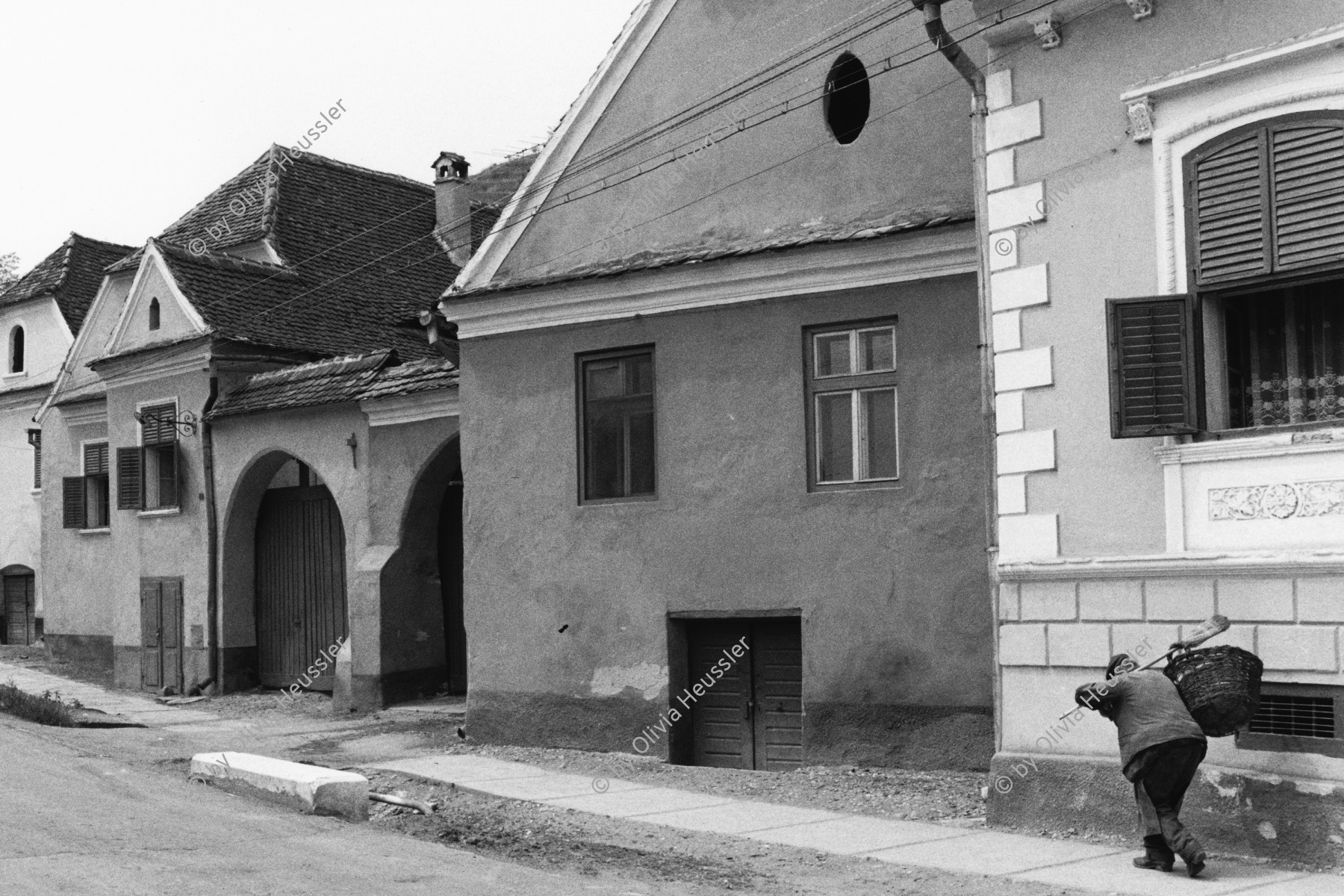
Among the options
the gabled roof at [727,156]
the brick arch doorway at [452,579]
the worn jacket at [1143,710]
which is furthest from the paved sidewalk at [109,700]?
the worn jacket at [1143,710]

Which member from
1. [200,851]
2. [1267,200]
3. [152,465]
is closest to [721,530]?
[200,851]

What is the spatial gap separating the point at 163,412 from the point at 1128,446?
16.0 m

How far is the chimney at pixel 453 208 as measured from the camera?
2794 cm

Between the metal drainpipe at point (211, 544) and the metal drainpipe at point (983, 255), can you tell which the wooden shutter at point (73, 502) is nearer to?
the metal drainpipe at point (211, 544)

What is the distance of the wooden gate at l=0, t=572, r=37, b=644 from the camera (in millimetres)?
30750

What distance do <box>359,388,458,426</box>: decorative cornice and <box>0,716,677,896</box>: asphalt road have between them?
19.9 feet

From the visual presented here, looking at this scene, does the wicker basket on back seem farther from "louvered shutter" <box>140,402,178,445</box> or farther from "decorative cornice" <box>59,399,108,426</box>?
"decorative cornice" <box>59,399,108,426</box>

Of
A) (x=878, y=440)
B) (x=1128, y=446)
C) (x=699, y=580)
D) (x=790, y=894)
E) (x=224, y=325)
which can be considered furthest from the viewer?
(x=224, y=325)

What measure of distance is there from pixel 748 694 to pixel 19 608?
869 inches

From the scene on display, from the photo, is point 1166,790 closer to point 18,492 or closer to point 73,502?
point 73,502

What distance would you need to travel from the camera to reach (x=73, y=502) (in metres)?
26.2

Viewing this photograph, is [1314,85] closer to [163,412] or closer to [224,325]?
[224,325]

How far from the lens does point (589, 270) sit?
14898 mm

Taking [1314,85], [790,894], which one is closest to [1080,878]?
[790,894]
